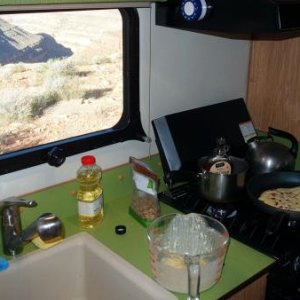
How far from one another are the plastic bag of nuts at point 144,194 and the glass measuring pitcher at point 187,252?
5.7 inches

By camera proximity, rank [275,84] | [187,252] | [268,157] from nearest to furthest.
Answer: [187,252]
[268,157]
[275,84]

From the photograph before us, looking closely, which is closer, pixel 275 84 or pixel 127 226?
pixel 127 226

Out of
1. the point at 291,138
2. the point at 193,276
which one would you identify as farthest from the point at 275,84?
the point at 193,276

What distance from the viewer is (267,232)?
1.37m

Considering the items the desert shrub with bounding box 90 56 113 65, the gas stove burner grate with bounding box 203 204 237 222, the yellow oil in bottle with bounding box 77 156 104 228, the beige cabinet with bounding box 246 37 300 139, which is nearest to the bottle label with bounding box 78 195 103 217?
the yellow oil in bottle with bounding box 77 156 104 228

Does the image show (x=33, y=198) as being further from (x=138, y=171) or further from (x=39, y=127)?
(x=138, y=171)

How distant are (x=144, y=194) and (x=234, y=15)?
0.64m

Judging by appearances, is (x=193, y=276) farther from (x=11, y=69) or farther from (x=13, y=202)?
(x=11, y=69)

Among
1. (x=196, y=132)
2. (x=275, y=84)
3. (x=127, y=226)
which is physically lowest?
(x=127, y=226)

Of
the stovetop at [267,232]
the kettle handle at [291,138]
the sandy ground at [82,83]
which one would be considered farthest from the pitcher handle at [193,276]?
the kettle handle at [291,138]

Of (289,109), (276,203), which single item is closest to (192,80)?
(289,109)

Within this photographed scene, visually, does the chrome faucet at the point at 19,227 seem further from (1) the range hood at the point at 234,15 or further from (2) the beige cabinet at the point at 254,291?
(1) the range hood at the point at 234,15

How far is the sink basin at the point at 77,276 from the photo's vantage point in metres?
1.23

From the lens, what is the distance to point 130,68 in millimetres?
1568
